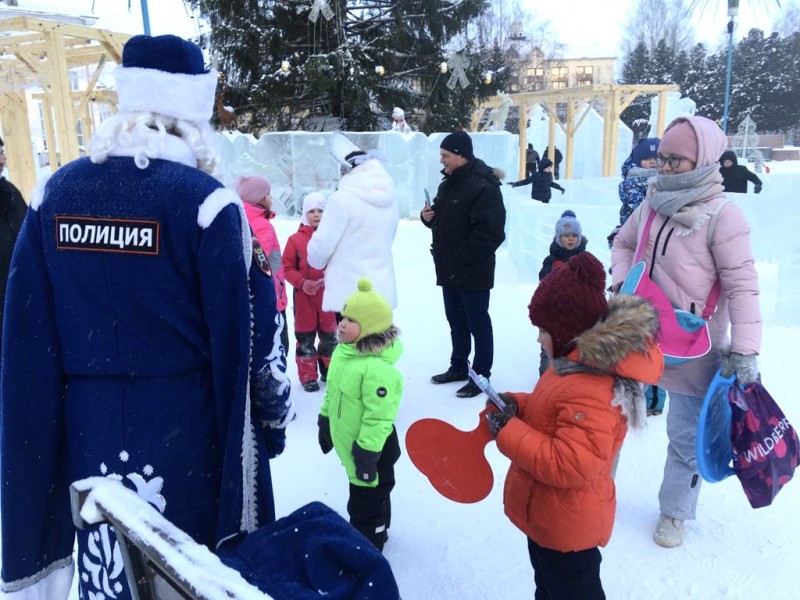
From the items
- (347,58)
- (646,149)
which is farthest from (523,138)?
(646,149)

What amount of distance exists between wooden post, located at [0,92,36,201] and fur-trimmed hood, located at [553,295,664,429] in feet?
47.6

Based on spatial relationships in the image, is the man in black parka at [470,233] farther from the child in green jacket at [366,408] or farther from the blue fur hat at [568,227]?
the child in green jacket at [366,408]

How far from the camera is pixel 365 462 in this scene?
8.54 ft

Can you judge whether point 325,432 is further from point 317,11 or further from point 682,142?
point 317,11

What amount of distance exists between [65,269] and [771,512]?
3242 mm

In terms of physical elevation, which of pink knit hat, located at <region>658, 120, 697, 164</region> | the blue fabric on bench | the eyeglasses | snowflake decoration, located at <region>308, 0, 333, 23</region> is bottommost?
the blue fabric on bench

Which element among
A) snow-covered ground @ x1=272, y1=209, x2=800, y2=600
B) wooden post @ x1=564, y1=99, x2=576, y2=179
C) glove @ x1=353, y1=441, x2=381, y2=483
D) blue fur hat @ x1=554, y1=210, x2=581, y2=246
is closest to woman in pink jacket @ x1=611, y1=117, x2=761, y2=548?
snow-covered ground @ x1=272, y1=209, x2=800, y2=600

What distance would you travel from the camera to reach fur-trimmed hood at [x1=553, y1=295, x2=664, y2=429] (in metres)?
1.79

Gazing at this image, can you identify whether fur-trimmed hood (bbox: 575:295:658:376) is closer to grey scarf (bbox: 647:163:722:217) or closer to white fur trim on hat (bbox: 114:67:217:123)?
grey scarf (bbox: 647:163:722:217)

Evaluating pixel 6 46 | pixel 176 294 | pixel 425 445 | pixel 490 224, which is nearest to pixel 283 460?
pixel 425 445

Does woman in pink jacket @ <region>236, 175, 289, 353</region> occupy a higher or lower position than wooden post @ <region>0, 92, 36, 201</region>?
lower

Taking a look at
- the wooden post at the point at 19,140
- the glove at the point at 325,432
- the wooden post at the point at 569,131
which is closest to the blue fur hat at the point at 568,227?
the glove at the point at 325,432

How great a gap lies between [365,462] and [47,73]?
35.9 feet

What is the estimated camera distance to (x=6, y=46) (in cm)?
1044
